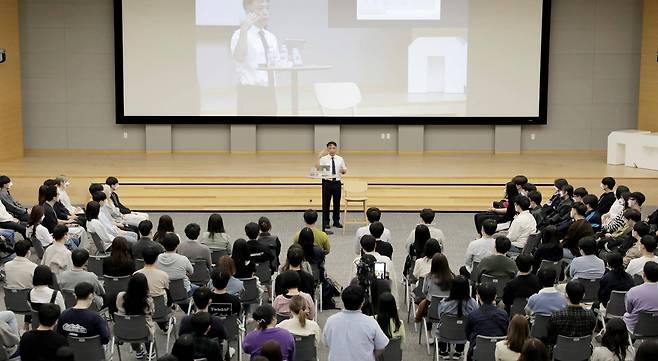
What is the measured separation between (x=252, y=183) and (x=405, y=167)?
3139mm

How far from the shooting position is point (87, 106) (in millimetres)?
20172

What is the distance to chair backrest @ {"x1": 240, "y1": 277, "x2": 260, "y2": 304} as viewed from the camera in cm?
891

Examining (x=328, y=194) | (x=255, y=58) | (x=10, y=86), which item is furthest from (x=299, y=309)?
(x=10, y=86)

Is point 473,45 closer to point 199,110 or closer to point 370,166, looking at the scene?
point 370,166

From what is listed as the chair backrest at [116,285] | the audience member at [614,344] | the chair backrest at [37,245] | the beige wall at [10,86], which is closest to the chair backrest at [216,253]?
the chair backrest at [116,285]

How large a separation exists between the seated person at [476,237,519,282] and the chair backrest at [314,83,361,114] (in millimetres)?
11187

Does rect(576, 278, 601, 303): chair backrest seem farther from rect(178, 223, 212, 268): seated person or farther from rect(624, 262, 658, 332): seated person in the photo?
rect(178, 223, 212, 268): seated person

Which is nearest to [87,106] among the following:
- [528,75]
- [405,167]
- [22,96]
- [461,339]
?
[22,96]

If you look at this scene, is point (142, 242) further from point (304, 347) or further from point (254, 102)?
point (254, 102)

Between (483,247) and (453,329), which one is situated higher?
(483,247)

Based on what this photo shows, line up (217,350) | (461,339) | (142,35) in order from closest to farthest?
(217,350) < (461,339) < (142,35)

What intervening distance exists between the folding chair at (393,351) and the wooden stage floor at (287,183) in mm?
8619

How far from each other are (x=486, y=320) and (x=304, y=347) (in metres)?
1.39

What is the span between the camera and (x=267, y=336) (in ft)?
22.4
